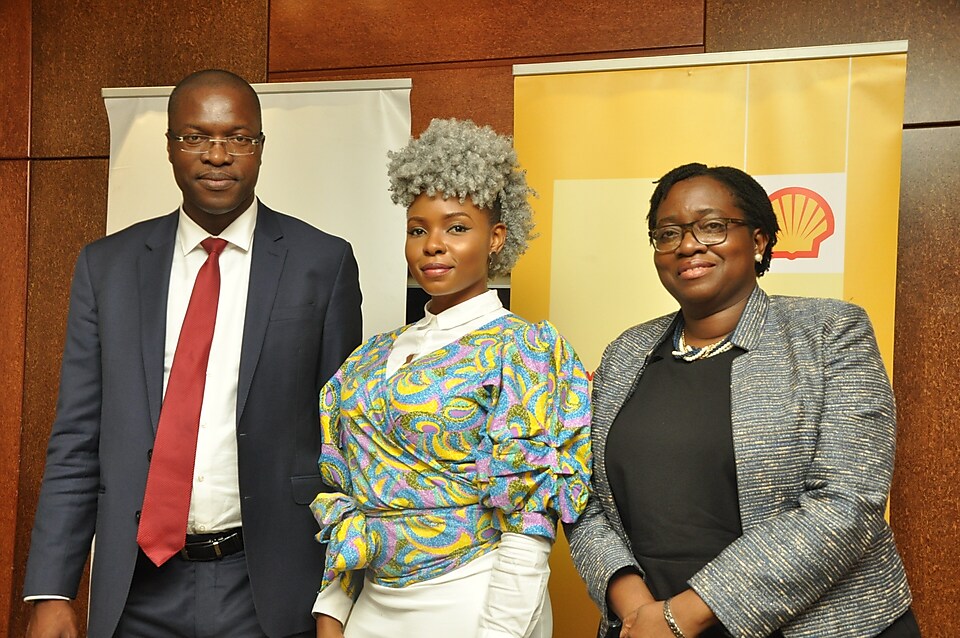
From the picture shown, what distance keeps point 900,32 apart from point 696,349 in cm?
172

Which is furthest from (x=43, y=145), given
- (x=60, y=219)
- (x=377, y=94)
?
(x=377, y=94)

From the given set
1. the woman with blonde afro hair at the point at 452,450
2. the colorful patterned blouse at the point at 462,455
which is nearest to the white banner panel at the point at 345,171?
the woman with blonde afro hair at the point at 452,450

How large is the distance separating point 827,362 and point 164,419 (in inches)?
54.3

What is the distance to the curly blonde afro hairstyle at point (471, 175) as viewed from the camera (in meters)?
2.03

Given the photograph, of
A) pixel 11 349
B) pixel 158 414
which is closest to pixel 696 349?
pixel 158 414

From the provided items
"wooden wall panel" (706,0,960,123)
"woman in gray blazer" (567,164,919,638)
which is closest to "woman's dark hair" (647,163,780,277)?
"woman in gray blazer" (567,164,919,638)

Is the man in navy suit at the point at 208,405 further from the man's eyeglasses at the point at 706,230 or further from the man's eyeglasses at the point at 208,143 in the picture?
the man's eyeglasses at the point at 706,230

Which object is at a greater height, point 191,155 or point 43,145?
point 43,145

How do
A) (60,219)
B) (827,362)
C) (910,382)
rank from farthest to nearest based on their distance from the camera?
(60,219) < (910,382) < (827,362)

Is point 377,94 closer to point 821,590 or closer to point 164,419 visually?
point 164,419

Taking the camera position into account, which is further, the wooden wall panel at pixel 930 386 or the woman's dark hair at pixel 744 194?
the wooden wall panel at pixel 930 386

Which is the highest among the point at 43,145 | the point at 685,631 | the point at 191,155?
the point at 43,145

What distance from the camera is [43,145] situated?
3842 mm

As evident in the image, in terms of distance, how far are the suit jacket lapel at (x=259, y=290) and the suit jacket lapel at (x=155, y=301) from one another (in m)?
0.19
